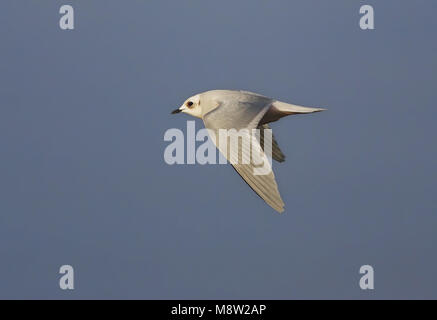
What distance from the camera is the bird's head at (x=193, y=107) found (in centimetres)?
775

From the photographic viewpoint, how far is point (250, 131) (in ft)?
19.3

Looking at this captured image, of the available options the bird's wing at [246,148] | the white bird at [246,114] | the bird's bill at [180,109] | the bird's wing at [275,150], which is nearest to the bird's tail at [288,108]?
the white bird at [246,114]

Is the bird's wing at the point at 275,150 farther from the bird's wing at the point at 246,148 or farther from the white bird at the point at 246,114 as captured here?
the bird's wing at the point at 246,148

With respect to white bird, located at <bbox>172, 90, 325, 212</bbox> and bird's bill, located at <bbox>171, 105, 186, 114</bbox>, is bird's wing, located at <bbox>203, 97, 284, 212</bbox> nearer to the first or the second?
white bird, located at <bbox>172, 90, 325, 212</bbox>

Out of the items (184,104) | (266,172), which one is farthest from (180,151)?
(184,104)

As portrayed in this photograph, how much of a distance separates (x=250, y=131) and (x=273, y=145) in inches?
89.3

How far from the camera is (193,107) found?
25.7 ft

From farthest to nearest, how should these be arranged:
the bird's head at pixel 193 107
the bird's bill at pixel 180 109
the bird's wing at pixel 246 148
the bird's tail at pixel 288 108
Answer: the bird's bill at pixel 180 109, the bird's head at pixel 193 107, the bird's tail at pixel 288 108, the bird's wing at pixel 246 148

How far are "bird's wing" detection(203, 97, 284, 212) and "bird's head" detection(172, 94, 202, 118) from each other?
110 centimetres

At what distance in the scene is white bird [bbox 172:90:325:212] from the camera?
5270mm

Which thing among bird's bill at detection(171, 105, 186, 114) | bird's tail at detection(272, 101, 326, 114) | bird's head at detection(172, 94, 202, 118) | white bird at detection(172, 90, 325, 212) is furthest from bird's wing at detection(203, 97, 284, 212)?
bird's bill at detection(171, 105, 186, 114)

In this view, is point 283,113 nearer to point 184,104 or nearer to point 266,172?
point 184,104

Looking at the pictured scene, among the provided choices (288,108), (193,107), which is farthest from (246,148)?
(193,107)

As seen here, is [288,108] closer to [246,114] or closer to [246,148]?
[246,114]
